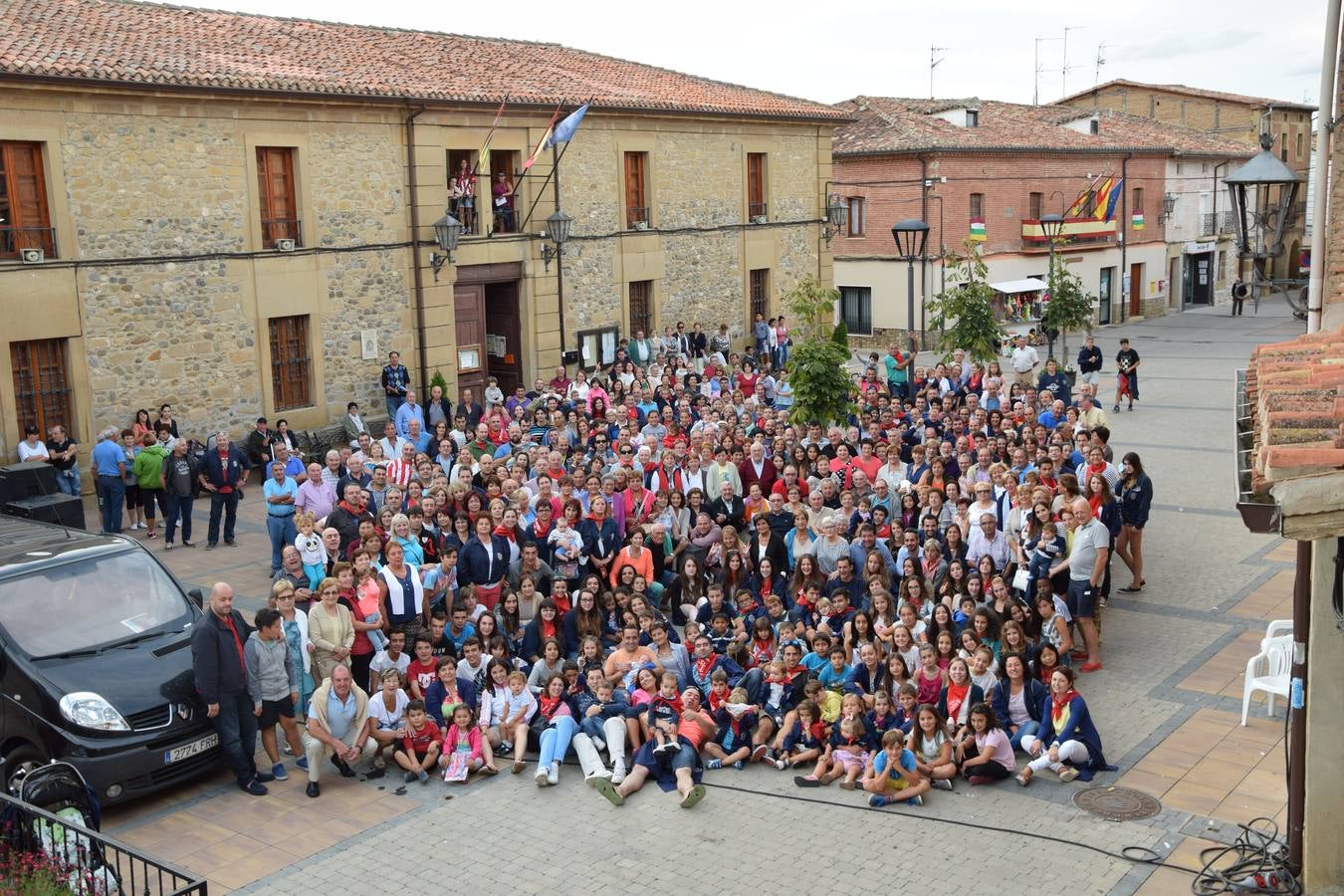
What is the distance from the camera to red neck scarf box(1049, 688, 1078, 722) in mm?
9500

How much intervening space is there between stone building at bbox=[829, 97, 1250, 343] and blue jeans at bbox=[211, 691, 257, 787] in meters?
30.7

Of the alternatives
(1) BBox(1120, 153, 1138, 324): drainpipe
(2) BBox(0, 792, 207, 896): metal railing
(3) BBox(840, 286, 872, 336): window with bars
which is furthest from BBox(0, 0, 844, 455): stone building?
(1) BBox(1120, 153, 1138, 324): drainpipe

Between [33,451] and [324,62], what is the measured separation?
31.7 feet

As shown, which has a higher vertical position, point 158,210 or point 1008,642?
point 158,210

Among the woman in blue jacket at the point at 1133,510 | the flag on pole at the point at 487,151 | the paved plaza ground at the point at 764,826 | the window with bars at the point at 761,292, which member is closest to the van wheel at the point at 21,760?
the paved plaza ground at the point at 764,826

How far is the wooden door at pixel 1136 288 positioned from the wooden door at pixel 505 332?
104 ft

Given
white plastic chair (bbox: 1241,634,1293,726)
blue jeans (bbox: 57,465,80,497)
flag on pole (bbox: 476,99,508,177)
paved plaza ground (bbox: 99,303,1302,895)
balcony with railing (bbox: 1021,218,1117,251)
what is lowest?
paved plaza ground (bbox: 99,303,1302,895)

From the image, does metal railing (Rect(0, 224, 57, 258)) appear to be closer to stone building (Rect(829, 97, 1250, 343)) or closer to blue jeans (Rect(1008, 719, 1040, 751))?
blue jeans (Rect(1008, 719, 1040, 751))

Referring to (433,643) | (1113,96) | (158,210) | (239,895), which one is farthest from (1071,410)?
(1113,96)

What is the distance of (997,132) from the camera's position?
139 ft

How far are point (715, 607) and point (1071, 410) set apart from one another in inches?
309

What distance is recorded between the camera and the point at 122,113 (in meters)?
19.3

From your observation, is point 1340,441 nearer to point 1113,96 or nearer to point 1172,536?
point 1172,536

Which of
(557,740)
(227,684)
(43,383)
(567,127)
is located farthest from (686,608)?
(567,127)
